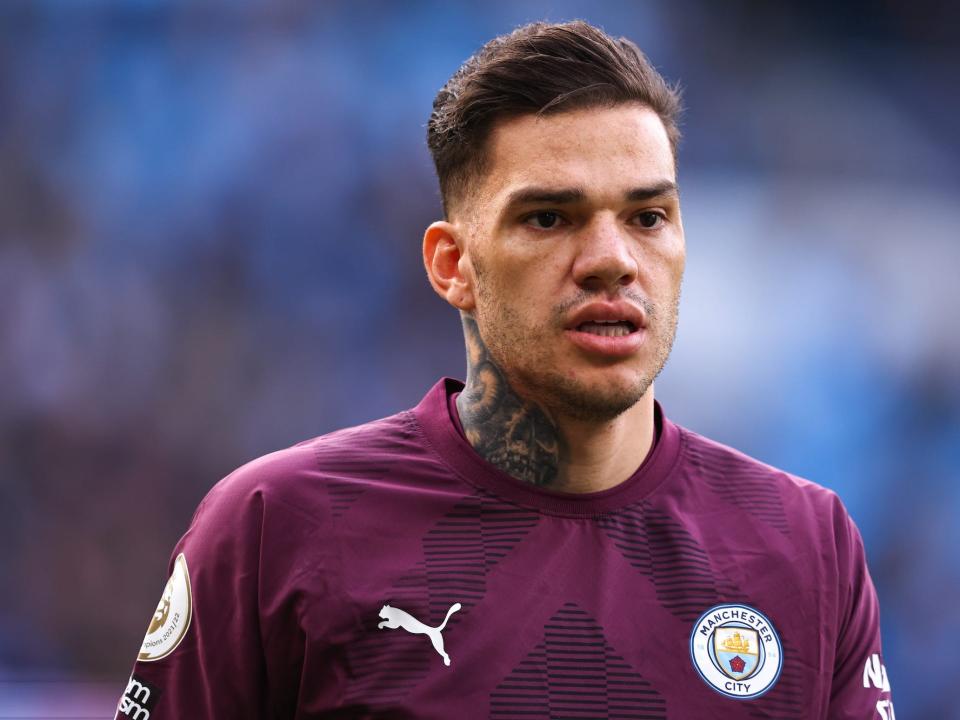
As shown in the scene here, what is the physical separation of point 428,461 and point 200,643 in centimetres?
54

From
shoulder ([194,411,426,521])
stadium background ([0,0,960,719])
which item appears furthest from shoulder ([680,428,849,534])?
stadium background ([0,0,960,719])

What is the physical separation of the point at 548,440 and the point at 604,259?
39cm

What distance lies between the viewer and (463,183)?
245 centimetres

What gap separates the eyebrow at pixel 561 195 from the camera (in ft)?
7.33

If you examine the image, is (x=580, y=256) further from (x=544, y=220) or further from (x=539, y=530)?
(x=539, y=530)

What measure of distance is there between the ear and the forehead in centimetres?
16

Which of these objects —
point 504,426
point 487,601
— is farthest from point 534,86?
point 487,601

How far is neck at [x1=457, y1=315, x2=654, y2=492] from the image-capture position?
2.34 meters

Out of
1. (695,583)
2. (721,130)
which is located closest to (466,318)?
A: (695,583)

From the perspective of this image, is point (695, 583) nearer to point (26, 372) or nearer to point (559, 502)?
point (559, 502)

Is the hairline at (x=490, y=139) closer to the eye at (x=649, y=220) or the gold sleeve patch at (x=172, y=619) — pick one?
the eye at (x=649, y=220)

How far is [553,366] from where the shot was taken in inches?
89.3

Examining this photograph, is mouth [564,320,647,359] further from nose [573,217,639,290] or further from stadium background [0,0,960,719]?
stadium background [0,0,960,719]

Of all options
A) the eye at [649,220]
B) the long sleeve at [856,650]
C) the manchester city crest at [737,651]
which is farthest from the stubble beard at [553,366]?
the long sleeve at [856,650]
